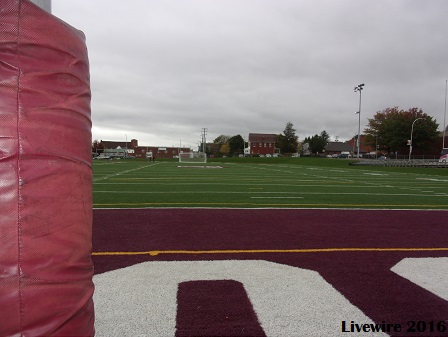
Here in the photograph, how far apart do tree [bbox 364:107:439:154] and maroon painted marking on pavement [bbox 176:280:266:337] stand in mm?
64325

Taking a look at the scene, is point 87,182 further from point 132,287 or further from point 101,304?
point 132,287

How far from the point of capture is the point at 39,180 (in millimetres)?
1312

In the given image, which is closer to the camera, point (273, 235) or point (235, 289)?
point (235, 289)

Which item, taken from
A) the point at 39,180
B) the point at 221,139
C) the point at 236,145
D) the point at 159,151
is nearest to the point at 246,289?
the point at 39,180

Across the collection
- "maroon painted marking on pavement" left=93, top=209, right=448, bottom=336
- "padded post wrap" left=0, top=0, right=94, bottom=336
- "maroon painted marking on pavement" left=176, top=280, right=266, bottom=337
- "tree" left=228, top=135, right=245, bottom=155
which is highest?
"tree" left=228, top=135, right=245, bottom=155

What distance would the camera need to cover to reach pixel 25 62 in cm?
129

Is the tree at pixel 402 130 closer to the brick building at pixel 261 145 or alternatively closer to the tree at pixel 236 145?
the brick building at pixel 261 145

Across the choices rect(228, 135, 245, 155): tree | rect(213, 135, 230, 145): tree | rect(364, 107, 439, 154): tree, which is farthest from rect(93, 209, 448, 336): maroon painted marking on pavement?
rect(213, 135, 230, 145): tree

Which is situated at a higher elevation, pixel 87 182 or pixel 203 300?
pixel 87 182

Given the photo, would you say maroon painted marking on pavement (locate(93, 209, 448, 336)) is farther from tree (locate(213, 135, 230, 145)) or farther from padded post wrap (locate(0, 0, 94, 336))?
tree (locate(213, 135, 230, 145))

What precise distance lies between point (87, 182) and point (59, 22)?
68 cm

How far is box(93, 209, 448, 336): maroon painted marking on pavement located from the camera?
307cm

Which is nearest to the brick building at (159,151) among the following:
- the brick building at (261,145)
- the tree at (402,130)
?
the brick building at (261,145)

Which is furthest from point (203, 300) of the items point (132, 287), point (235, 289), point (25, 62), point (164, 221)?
point (164, 221)
